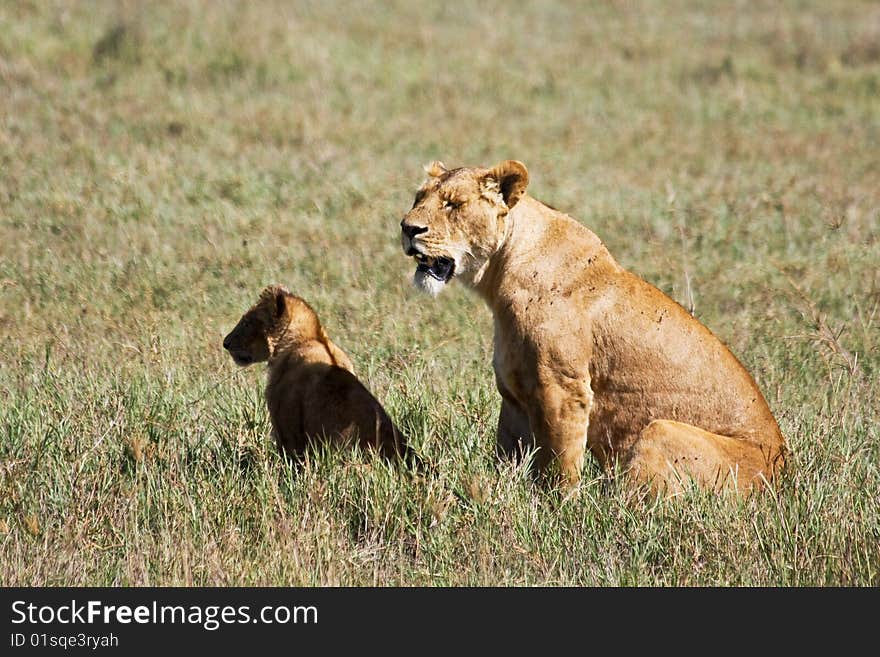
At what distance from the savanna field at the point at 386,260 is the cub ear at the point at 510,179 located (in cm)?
117

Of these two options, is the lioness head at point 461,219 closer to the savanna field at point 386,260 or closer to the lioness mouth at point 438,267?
the lioness mouth at point 438,267

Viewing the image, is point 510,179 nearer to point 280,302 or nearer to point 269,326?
point 280,302

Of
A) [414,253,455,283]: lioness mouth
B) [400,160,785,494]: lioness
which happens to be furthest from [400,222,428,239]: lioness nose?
[414,253,455,283]: lioness mouth

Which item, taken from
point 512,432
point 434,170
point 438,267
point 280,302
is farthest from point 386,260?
point 438,267

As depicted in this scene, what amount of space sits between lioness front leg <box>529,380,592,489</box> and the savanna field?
0.14 meters

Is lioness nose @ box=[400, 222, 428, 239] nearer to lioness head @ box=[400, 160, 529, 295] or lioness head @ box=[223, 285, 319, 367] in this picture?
lioness head @ box=[400, 160, 529, 295]

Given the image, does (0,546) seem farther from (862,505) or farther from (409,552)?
(862,505)

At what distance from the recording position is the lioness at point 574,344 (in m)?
5.85

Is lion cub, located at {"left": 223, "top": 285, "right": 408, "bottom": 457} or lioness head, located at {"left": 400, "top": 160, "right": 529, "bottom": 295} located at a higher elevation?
lioness head, located at {"left": 400, "top": 160, "right": 529, "bottom": 295}

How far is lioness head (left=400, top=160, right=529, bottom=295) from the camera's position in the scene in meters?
5.88

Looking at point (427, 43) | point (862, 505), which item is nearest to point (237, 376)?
point (862, 505)

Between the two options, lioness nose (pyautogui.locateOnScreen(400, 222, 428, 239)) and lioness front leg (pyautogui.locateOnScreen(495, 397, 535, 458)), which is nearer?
lioness nose (pyautogui.locateOnScreen(400, 222, 428, 239))

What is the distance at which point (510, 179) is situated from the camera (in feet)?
19.4

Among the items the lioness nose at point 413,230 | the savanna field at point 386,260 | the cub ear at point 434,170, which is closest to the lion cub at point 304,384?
the savanna field at point 386,260
